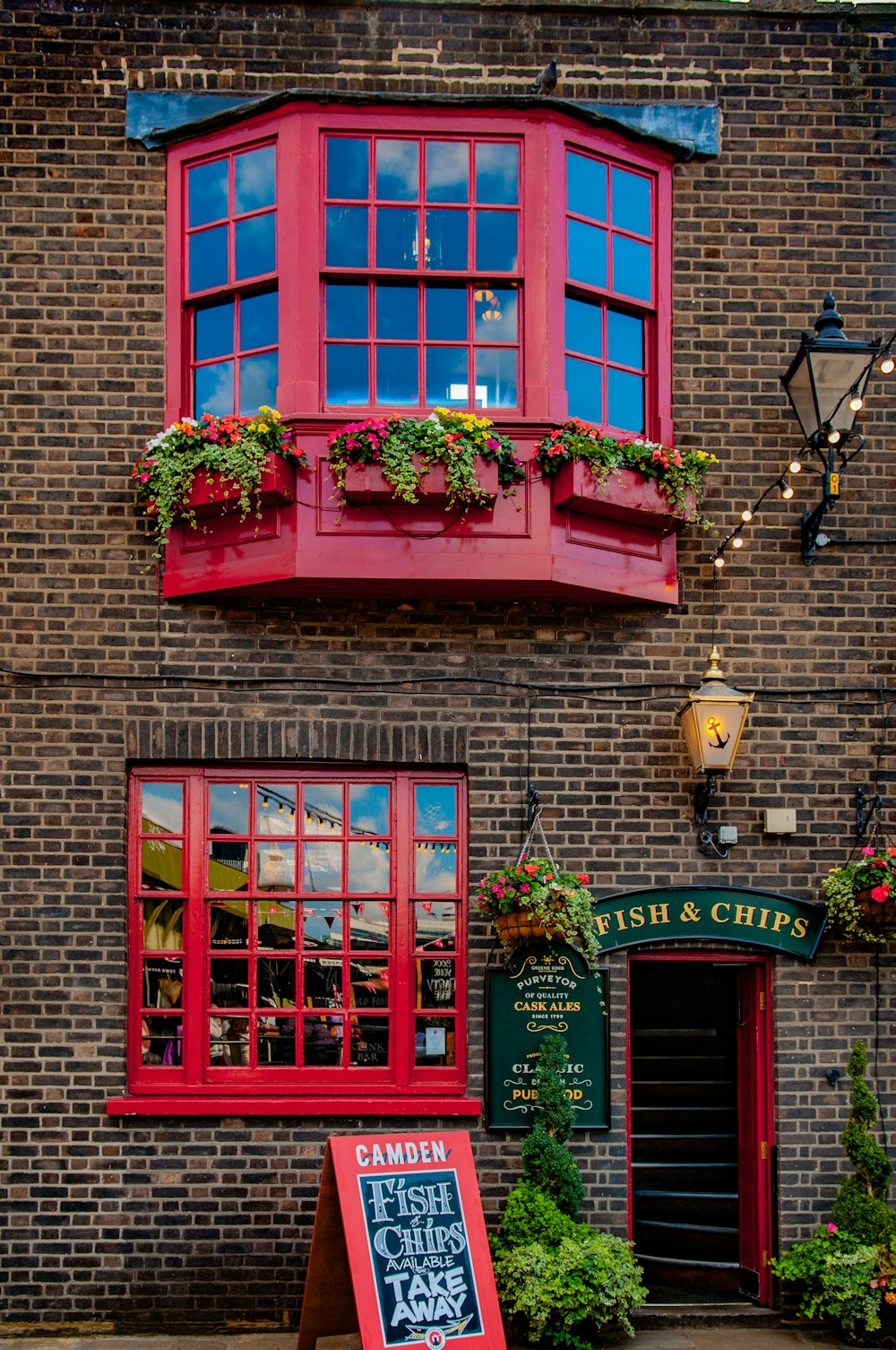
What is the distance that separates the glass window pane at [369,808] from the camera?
712 cm

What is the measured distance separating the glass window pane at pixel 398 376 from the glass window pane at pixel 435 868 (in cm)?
280

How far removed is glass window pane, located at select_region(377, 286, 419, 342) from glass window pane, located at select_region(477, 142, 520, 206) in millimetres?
805

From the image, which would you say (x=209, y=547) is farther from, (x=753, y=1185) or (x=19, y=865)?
(x=753, y=1185)

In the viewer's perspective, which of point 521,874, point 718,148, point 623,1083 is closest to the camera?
point 521,874

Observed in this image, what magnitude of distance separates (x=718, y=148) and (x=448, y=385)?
95.5 inches

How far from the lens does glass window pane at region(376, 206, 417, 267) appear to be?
7.20 m

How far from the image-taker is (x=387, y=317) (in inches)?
284

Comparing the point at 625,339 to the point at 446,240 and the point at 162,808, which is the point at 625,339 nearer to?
the point at 446,240

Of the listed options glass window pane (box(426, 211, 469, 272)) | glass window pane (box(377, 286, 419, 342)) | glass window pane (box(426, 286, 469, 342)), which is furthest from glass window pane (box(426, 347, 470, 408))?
glass window pane (box(426, 211, 469, 272))

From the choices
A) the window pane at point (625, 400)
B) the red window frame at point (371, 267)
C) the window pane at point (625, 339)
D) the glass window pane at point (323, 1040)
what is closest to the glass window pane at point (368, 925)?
the glass window pane at point (323, 1040)

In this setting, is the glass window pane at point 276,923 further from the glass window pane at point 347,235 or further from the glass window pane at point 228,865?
the glass window pane at point 347,235

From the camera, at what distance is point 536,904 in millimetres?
6391

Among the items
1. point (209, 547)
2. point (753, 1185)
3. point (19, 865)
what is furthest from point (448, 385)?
point (753, 1185)

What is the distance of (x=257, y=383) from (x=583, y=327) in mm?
2138
